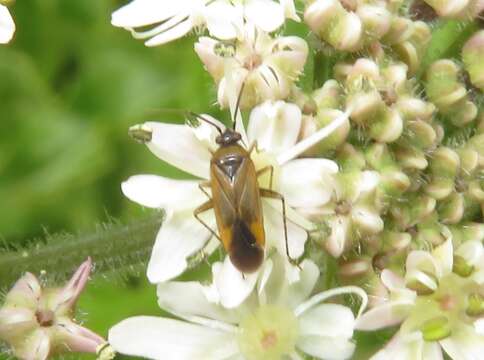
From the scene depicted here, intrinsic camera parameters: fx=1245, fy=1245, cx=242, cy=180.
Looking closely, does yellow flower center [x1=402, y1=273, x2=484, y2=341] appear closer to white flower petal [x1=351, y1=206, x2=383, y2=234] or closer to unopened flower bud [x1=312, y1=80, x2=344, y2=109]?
white flower petal [x1=351, y1=206, x2=383, y2=234]

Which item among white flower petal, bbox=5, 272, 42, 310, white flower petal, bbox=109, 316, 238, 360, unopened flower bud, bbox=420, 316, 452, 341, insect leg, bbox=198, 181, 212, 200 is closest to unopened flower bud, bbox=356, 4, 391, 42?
insect leg, bbox=198, 181, 212, 200

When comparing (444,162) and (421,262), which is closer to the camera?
(421,262)

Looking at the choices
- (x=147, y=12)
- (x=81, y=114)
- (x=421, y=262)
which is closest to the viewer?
(x=421, y=262)

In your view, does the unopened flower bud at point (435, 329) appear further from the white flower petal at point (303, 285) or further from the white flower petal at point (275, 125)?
the white flower petal at point (275, 125)

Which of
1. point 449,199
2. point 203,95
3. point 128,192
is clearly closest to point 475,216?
point 449,199

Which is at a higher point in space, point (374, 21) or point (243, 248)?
point (374, 21)

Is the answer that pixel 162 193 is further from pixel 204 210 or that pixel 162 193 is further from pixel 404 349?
pixel 404 349

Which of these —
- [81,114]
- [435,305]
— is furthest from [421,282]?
[81,114]

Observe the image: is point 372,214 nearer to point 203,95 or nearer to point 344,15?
point 344,15
